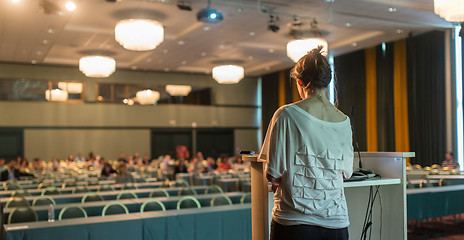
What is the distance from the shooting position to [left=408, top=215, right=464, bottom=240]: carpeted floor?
755 cm

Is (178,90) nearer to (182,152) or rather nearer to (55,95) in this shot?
(55,95)

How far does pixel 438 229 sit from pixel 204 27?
930 cm

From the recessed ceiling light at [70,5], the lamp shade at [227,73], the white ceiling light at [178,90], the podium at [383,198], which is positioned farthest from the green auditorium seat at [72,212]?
the white ceiling light at [178,90]

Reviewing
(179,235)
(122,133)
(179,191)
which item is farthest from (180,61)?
(179,235)

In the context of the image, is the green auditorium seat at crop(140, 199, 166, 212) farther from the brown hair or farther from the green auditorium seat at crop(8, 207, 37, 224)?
the brown hair

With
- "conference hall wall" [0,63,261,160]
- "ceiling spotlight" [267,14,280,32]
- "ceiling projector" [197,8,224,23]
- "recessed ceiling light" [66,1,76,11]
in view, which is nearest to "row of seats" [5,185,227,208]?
"ceiling projector" [197,8,224,23]

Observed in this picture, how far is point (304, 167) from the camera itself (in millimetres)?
1980

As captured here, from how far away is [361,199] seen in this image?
10.6 ft

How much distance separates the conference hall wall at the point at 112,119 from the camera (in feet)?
70.8

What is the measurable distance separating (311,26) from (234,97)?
12806 mm

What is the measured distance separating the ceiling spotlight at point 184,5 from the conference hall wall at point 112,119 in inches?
465

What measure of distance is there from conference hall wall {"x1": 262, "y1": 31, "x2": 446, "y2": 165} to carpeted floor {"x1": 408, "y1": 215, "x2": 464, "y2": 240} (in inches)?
293

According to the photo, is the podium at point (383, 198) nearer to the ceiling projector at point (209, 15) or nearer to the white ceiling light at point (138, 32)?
the white ceiling light at point (138, 32)

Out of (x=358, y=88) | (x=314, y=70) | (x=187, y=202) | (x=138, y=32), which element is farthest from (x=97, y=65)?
(x=314, y=70)
